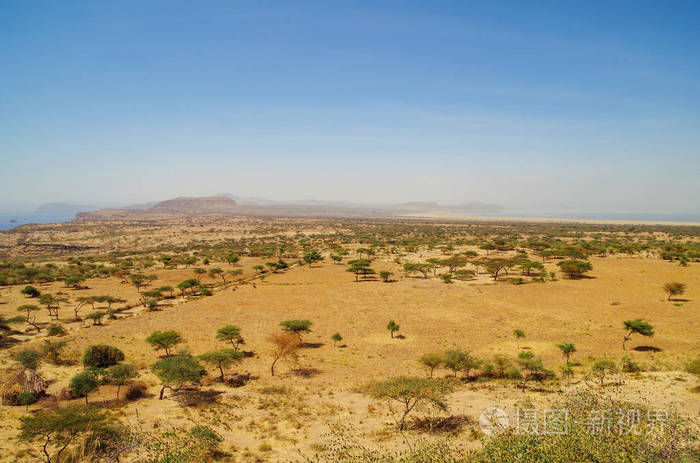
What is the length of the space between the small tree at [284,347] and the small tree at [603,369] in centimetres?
2086

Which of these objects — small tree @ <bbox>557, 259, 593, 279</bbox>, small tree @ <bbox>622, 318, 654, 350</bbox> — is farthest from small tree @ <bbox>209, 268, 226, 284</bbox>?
small tree @ <bbox>557, 259, 593, 279</bbox>

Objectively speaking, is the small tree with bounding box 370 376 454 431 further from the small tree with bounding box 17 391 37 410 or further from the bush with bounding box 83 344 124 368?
the bush with bounding box 83 344 124 368

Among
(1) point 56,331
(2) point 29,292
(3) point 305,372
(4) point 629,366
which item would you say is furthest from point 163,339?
(2) point 29,292

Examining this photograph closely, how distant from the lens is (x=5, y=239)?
381 ft

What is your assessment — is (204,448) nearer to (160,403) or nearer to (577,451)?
(160,403)

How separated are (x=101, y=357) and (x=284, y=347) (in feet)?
42.4

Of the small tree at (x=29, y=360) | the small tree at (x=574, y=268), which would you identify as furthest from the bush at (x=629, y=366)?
the small tree at (x=29, y=360)

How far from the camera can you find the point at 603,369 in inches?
799

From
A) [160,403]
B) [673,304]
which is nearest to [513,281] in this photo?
[673,304]

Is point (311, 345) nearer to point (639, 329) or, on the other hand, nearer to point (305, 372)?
point (305, 372)

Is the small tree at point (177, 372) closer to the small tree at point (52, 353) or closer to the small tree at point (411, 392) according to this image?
the small tree at point (52, 353)

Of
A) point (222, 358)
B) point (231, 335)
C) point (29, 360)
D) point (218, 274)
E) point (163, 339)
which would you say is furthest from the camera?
point (218, 274)

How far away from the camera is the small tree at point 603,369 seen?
20016 millimetres

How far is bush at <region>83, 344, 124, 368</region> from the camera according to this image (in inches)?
894
